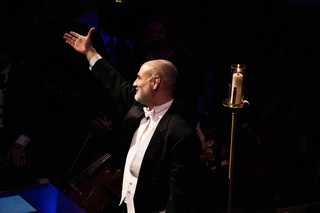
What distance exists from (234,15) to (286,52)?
2.61ft

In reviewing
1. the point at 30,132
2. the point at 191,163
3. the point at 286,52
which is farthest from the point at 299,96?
the point at 30,132

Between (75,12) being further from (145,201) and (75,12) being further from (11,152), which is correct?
(145,201)

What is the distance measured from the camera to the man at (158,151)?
2.29m

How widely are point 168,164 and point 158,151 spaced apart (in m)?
0.10

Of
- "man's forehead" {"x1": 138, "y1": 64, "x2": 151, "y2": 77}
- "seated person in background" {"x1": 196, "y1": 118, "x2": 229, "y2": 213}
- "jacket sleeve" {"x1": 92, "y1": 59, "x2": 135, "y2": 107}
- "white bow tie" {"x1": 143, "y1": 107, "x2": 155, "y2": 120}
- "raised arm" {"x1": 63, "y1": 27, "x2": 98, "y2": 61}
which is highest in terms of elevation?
"raised arm" {"x1": 63, "y1": 27, "x2": 98, "y2": 61}

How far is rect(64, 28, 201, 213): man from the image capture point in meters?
2.29

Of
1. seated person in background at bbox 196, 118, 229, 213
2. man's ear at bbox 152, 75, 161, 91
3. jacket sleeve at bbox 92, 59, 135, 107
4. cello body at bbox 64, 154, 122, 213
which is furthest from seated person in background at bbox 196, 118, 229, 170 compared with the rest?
man's ear at bbox 152, 75, 161, 91

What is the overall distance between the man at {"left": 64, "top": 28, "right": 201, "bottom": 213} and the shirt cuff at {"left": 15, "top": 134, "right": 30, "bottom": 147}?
1.14m

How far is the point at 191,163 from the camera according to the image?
229cm

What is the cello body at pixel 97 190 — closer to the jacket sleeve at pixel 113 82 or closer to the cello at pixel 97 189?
the cello at pixel 97 189

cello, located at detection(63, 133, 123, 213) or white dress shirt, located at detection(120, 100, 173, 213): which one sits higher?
white dress shirt, located at detection(120, 100, 173, 213)

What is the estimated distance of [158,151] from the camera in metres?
2.41

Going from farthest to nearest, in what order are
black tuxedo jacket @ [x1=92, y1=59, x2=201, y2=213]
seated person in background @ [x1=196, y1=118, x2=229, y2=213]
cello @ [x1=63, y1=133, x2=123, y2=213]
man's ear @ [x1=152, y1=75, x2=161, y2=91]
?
seated person in background @ [x1=196, y1=118, x2=229, y2=213] → cello @ [x1=63, y1=133, x2=123, y2=213] → man's ear @ [x1=152, y1=75, x2=161, y2=91] → black tuxedo jacket @ [x1=92, y1=59, x2=201, y2=213]

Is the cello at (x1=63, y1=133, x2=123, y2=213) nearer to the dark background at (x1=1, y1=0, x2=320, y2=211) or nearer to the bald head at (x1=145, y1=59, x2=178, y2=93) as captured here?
the bald head at (x1=145, y1=59, x2=178, y2=93)
